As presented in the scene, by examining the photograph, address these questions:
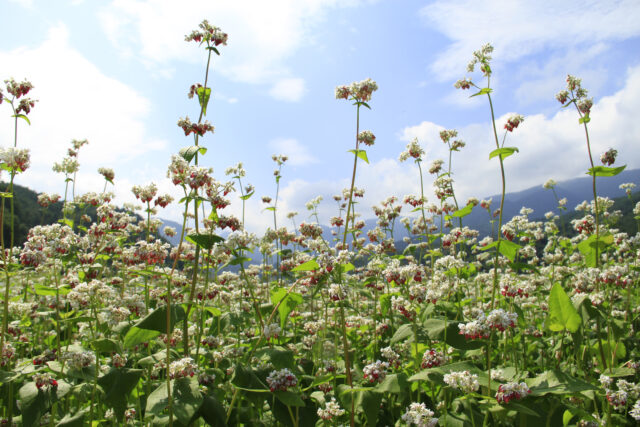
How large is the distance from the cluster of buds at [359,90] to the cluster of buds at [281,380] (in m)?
4.02

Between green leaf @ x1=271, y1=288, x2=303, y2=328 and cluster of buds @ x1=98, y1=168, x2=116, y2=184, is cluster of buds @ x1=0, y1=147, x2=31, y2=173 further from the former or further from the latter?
green leaf @ x1=271, y1=288, x2=303, y2=328

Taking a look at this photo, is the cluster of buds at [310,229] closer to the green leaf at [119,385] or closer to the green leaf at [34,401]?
the green leaf at [119,385]

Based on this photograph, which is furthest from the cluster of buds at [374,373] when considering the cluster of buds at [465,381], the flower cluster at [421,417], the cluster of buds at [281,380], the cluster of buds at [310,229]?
the cluster of buds at [310,229]

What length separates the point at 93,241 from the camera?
621 cm

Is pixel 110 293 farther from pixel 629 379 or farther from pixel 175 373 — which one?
pixel 629 379

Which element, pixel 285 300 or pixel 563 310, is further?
pixel 285 300

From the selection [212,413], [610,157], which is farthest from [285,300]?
[610,157]

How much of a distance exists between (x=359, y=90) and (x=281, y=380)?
414 cm

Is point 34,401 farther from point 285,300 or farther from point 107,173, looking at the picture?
point 107,173

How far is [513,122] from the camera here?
19.9 ft

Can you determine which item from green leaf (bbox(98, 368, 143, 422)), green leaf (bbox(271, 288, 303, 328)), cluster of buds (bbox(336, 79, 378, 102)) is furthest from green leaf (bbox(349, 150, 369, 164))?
green leaf (bbox(98, 368, 143, 422))

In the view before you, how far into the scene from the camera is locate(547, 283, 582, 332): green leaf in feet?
12.1

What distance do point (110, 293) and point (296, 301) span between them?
250 cm

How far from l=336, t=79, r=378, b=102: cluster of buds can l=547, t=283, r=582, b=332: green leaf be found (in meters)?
3.57
